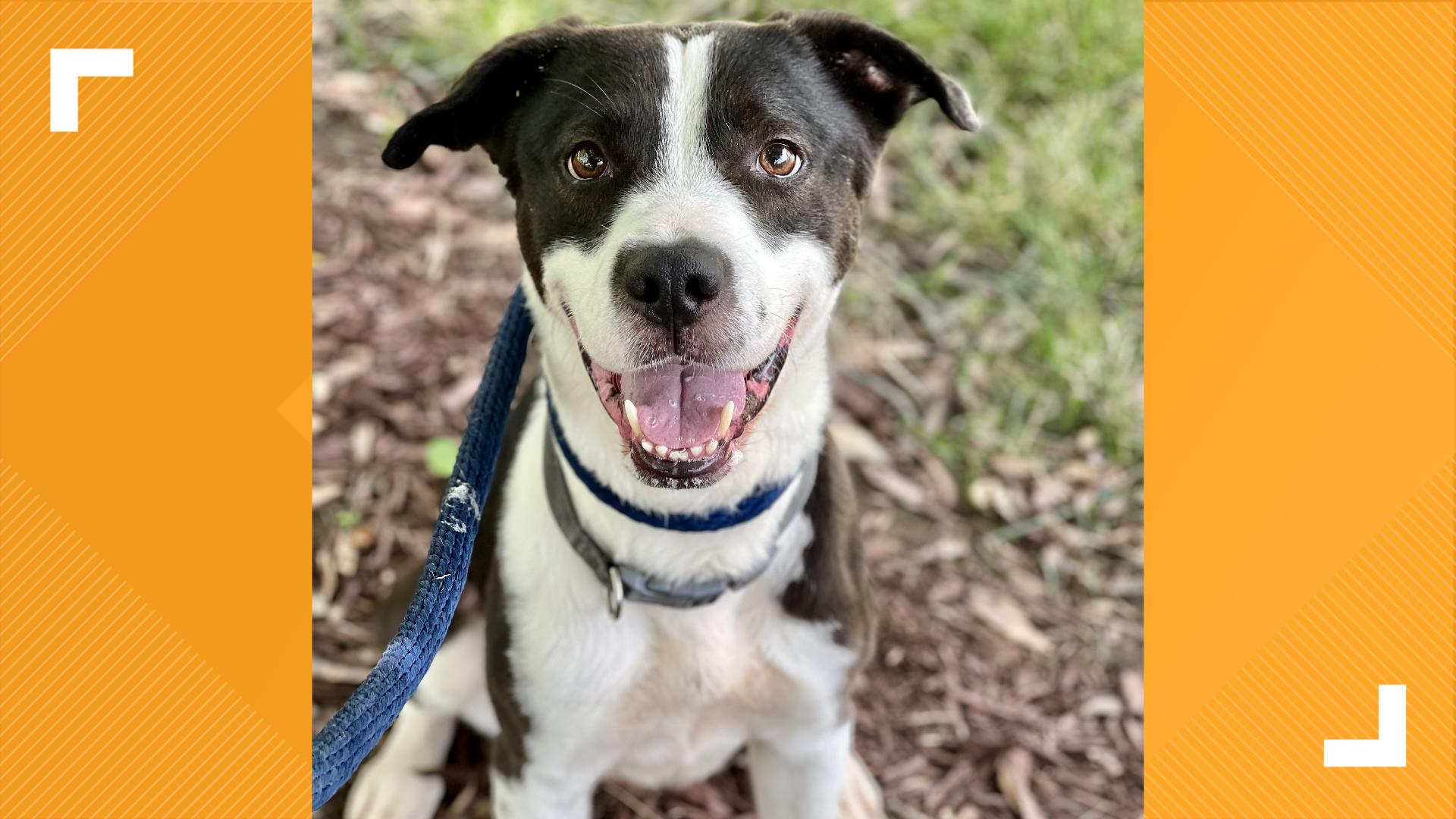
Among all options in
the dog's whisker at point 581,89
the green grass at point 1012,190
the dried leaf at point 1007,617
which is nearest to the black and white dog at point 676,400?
the dog's whisker at point 581,89

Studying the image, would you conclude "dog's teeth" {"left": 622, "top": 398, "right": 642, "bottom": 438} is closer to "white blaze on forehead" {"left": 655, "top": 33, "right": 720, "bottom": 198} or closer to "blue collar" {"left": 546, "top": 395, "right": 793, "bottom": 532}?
"blue collar" {"left": 546, "top": 395, "right": 793, "bottom": 532}

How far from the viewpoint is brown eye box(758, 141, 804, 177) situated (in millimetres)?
2465

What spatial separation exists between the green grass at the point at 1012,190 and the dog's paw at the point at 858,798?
4.36 feet

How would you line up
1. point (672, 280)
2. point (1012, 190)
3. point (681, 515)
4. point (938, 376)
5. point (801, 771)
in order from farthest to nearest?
point (1012, 190) → point (938, 376) → point (801, 771) → point (681, 515) → point (672, 280)

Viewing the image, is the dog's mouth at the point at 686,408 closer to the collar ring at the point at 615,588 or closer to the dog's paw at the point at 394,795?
the collar ring at the point at 615,588

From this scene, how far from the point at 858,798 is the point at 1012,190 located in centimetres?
281

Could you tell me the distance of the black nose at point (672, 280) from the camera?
2221 millimetres

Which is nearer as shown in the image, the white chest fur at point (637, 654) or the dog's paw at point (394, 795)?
the white chest fur at point (637, 654)

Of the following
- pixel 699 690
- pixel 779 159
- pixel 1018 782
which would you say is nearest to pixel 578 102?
pixel 779 159

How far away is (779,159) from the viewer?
8.14 feet

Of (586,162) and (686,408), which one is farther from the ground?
(586,162)

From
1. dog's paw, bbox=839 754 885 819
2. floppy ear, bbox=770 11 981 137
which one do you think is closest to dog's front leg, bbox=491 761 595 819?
dog's paw, bbox=839 754 885 819

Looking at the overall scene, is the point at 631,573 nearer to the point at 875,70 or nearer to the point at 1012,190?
the point at 875,70

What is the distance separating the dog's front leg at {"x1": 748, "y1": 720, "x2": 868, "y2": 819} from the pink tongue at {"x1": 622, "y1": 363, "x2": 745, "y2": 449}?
950mm
